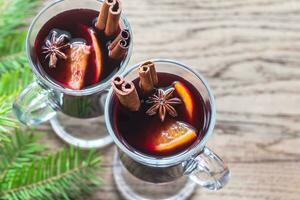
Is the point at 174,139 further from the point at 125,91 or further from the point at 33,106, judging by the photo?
the point at 33,106

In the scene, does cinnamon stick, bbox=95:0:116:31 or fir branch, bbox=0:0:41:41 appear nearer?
cinnamon stick, bbox=95:0:116:31

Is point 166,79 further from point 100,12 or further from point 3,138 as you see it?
point 3,138

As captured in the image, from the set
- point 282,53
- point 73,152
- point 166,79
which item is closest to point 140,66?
point 166,79

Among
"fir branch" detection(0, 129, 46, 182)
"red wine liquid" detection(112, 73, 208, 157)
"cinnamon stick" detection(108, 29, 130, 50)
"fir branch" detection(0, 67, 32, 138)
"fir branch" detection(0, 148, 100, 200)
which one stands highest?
"cinnamon stick" detection(108, 29, 130, 50)

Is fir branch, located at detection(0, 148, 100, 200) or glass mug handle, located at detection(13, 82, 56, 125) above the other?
glass mug handle, located at detection(13, 82, 56, 125)

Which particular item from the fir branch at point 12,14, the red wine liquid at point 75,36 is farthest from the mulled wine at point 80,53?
the fir branch at point 12,14

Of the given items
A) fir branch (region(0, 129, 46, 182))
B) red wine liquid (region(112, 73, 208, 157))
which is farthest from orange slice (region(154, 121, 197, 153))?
fir branch (region(0, 129, 46, 182))

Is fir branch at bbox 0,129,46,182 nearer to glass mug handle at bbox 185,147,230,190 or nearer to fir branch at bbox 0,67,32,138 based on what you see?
fir branch at bbox 0,67,32,138
